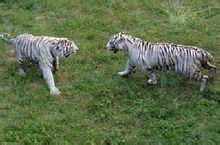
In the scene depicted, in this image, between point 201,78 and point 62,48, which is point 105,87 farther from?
point 201,78

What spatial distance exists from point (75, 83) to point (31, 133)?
132 centimetres

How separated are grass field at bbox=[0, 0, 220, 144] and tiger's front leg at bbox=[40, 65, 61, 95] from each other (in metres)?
0.09

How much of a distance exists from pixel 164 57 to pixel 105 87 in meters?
0.89

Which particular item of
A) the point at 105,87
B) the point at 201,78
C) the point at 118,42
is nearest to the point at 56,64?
the point at 105,87

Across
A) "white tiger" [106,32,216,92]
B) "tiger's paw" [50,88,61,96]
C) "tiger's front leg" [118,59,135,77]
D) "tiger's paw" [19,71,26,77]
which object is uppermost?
"white tiger" [106,32,216,92]

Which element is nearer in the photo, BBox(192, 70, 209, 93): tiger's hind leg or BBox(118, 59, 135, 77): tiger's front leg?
BBox(192, 70, 209, 93): tiger's hind leg

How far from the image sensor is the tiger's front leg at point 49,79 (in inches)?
286

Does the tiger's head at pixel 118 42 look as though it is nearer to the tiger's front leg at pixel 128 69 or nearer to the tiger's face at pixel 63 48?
the tiger's front leg at pixel 128 69

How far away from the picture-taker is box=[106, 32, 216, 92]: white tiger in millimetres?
7195

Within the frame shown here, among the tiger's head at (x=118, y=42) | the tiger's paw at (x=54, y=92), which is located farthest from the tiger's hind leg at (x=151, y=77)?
the tiger's paw at (x=54, y=92)

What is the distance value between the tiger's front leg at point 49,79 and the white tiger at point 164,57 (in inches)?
35.4

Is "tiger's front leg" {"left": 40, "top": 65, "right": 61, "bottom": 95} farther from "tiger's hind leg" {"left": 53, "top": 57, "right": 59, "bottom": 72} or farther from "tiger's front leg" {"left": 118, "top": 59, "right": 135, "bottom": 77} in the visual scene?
"tiger's front leg" {"left": 118, "top": 59, "right": 135, "bottom": 77}

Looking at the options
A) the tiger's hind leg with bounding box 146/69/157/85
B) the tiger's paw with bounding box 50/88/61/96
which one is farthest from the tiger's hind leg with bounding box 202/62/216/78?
the tiger's paw with bounding box 50/88/61/96

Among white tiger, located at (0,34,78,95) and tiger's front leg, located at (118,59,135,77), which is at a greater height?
white tiger, located at (0,34,78,95)
